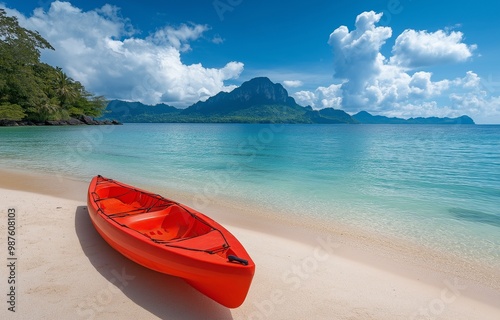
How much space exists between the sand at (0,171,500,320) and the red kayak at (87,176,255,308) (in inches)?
19.3

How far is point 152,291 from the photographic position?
431 centimetres

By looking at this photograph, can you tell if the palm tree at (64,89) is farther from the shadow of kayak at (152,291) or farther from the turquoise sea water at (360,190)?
the shadow of kayak at (152,291)

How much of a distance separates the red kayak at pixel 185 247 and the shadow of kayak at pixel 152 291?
40 centimetres

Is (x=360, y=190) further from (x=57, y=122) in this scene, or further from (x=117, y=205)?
(x=57, y=122)

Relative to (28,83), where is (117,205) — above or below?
below

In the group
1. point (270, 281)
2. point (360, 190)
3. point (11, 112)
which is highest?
point (11, 112)

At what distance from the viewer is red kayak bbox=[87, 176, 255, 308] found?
351 cm

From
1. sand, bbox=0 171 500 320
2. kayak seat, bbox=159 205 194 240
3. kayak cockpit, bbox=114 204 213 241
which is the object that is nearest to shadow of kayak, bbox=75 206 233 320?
sand, bbox=0 171 500 320

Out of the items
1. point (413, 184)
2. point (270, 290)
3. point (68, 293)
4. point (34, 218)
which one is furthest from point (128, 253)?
point (413, 184)

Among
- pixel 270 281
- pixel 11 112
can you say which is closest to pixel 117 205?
pixel 270 281

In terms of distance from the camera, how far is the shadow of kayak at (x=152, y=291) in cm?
393

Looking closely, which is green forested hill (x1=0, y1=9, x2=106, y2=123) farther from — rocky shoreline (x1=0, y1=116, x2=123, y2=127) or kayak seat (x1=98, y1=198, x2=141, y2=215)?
kayak seat (x1=98, y1=198, x2=141, y2=215)

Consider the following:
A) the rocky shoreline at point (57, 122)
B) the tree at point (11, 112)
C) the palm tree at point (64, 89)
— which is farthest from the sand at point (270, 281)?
the palm tree at point (64, 89)

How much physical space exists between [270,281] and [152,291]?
1991mm
